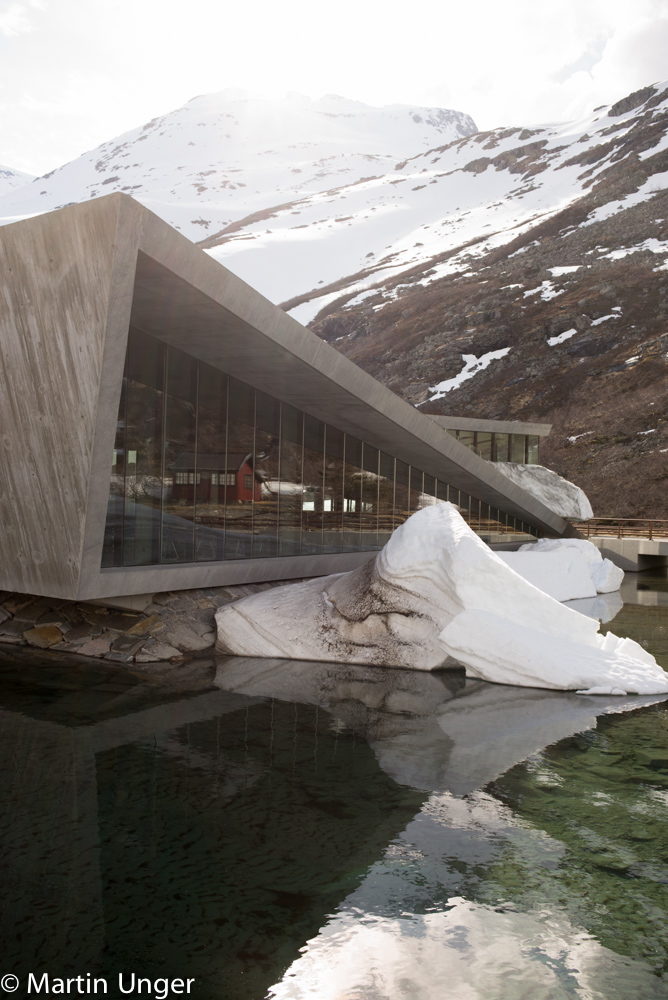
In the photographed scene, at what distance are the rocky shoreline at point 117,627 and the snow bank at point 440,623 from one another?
0.59 meters

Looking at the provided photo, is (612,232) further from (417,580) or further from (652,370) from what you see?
(417,580)

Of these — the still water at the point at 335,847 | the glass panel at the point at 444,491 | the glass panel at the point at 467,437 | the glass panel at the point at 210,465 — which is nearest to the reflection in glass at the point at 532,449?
the glass panel at the point at 467,437

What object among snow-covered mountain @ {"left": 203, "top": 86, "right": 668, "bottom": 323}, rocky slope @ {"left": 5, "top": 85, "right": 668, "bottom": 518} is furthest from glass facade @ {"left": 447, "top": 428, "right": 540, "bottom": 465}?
snow-covered mountain @ {"left": 203, "top": 86, "right": 668, "bottom": 323}

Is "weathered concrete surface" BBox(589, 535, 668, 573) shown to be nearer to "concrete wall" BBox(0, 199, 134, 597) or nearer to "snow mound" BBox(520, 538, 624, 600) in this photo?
"snow mound" BBox(520, 538, 624, 600)

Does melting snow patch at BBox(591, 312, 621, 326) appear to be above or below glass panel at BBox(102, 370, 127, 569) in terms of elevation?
above

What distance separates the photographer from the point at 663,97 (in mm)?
108312

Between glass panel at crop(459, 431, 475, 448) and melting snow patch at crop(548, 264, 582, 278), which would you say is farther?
melting snow patch at crop(548, 264, 582, 278)

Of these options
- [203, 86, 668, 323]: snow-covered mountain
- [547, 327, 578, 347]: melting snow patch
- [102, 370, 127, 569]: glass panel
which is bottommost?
[102, 370, 127, 569]: glass panel

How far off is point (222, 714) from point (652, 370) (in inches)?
2148

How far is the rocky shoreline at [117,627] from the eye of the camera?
11484mm

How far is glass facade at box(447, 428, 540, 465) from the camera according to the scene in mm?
25141

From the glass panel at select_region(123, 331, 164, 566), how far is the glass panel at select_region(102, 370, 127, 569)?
3.5 inches

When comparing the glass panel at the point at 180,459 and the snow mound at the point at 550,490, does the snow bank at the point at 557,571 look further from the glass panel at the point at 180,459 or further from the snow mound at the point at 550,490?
the glass panel at the point at 180,459

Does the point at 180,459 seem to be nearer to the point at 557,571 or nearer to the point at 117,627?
the point at 117,627
